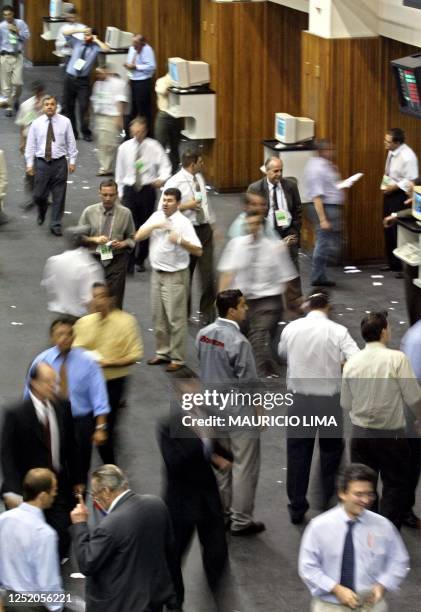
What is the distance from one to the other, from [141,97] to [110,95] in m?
2.15

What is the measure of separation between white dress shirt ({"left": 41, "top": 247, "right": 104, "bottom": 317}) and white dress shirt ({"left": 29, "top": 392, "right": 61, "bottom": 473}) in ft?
7.42

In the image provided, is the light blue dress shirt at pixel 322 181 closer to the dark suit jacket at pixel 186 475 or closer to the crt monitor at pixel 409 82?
the crt monitor at pixel 409 82

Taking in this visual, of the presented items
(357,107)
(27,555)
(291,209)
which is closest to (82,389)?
(27,555)

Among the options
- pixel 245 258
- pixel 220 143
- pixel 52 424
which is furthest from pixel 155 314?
pixel 220 143

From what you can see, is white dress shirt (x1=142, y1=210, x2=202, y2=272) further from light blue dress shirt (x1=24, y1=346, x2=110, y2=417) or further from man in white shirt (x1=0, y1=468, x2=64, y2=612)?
man in white shirt (x1=0, y1=468, x2=64, y2=612)

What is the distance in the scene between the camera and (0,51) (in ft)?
70.5

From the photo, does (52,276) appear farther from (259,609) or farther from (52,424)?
(259,609)

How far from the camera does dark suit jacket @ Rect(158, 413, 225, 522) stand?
23.2 ft

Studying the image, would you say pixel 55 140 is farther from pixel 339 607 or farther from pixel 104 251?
pixel 339 607

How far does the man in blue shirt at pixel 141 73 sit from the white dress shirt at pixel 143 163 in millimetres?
4963

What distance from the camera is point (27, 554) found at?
6.56 metres

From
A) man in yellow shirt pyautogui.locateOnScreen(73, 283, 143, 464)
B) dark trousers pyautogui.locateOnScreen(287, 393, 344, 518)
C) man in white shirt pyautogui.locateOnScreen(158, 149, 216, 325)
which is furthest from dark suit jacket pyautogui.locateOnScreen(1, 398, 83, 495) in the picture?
man in white shirt pyautogui.locateOnScreen(158, 149, 216, 325)

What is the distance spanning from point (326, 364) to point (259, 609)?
5.27 ft

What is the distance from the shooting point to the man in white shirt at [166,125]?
56.4 feet
